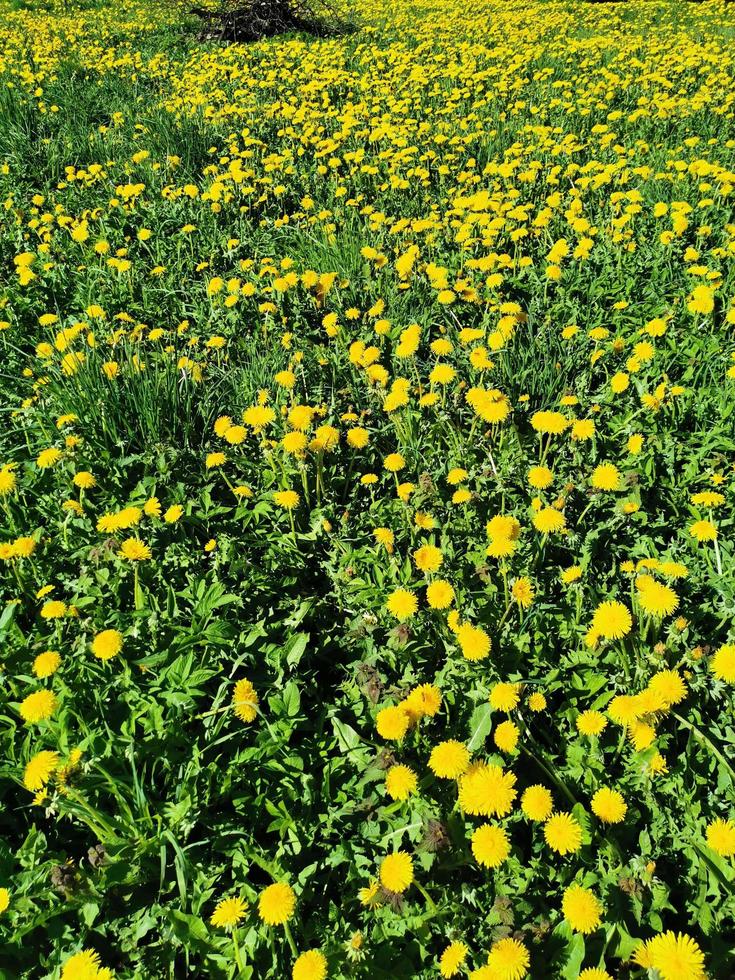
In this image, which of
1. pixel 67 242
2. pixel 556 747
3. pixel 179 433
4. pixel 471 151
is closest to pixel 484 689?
pixel 556 747

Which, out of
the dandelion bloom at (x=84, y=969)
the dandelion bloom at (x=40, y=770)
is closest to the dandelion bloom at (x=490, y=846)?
the dandelion bloom at (x=84, y=969)

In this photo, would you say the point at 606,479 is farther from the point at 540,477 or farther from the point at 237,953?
the point at 237,953

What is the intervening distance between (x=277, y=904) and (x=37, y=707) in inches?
30.5

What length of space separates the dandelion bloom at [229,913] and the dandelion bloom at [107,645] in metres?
0.69

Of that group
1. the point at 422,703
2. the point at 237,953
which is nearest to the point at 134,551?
the point at 422,703

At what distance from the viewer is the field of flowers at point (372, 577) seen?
1.45m

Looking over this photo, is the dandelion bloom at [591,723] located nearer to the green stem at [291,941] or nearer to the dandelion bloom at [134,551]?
the green stem at [291,941]

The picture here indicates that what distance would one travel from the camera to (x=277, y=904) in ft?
4.33

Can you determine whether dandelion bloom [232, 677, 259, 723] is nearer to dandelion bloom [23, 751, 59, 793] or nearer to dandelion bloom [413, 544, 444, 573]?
dandelion bloom [23, 751, 59, 793]

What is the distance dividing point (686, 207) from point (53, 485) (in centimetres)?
355

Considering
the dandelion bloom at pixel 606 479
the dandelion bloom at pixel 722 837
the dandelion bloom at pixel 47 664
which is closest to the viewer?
the dandelion bloom at pixel 722 837

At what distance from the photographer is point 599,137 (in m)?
5.31

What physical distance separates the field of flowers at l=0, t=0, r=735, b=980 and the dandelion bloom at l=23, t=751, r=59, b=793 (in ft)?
0.04

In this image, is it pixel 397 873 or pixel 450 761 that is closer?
pixel 397 873
